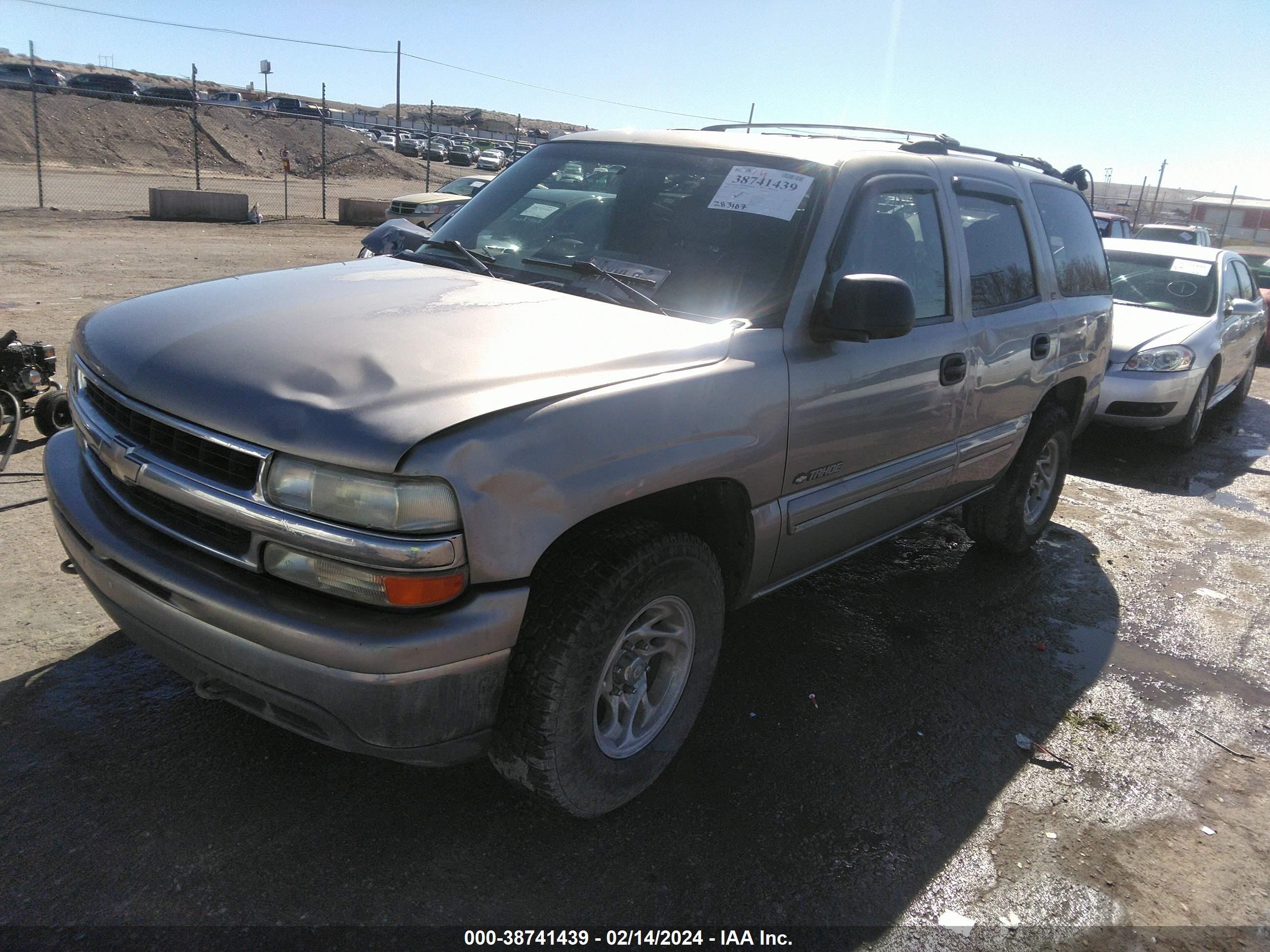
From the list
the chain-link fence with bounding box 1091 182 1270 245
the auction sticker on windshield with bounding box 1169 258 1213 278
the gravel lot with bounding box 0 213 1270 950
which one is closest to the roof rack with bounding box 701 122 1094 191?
the gravel lot with bounding box 0 213 1270 950

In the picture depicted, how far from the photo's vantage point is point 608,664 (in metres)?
2.56

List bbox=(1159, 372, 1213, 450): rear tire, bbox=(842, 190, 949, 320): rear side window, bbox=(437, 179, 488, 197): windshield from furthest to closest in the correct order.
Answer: bbox=(437, 179, 488, 197): windshield, bbox=(1159, 372, 1213, 450): rear tire, bbox=(842, 190, 949, 320): rear side window

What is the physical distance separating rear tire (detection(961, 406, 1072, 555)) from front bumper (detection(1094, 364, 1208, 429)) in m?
2.51

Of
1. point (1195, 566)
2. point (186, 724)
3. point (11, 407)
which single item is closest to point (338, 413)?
point (186, 724)

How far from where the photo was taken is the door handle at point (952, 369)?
12.2ft

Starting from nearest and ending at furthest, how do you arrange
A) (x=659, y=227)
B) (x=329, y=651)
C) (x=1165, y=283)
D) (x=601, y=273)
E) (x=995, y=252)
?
(x=329, y=651) → (x=601, y=273) → (x=659, y=227) → (x=995, y=252) → (x=1165, y=283)

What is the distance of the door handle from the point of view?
3729mm

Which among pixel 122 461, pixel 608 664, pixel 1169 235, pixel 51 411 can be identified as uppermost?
pixel 1169 235

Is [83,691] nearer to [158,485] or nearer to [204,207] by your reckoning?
[158,485]

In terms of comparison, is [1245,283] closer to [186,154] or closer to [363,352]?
[363,352]

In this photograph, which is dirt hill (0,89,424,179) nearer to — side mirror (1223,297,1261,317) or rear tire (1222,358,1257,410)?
rear tire (1222,358,1257,410)

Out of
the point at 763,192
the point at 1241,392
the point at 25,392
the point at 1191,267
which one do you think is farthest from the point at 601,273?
the point at 1241,392

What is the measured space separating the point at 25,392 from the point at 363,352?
3.83 meters

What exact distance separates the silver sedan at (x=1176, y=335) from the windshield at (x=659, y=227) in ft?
14.0
